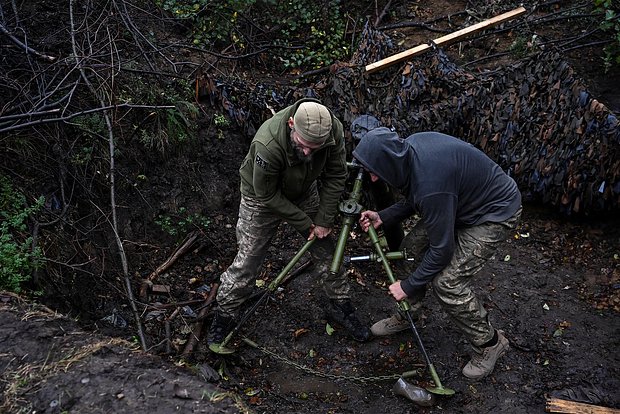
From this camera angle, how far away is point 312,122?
11.3ft

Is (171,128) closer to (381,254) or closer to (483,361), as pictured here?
(381,254)

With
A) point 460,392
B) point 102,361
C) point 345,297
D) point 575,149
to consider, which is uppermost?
point 575,149

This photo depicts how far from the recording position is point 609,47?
6.50 meters

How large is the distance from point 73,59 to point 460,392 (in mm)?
4488

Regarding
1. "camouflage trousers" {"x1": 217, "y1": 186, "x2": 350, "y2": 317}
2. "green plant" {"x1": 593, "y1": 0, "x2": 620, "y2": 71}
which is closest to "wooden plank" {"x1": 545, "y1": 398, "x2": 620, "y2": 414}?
"camouflage trousers" {"x1": 217, "y1": 186, "x2": 350, "y2": 317}

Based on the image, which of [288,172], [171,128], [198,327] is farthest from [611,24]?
[198,327]

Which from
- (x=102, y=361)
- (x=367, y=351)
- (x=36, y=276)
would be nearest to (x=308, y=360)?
(x=367, y=351)

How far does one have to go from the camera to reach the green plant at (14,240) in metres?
3.81

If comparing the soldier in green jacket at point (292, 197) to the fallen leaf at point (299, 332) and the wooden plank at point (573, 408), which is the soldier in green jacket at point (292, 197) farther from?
the wooden plank at point (573, 408)

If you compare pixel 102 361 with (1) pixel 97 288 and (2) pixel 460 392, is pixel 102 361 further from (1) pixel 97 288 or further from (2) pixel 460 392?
(2) pixel 460 392

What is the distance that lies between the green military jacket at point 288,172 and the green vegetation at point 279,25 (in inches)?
130

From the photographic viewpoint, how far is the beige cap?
3459 millimetres

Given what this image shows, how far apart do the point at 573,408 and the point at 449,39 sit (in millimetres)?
4805

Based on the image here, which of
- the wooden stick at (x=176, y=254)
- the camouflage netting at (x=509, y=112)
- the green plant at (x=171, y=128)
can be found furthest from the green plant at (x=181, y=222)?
the camouflage netting at (x=509, y=112)
